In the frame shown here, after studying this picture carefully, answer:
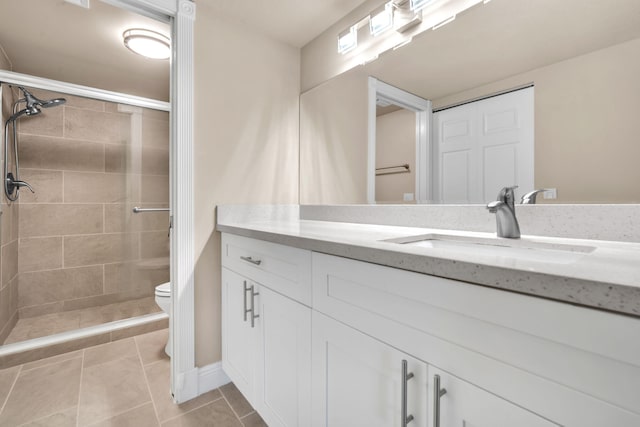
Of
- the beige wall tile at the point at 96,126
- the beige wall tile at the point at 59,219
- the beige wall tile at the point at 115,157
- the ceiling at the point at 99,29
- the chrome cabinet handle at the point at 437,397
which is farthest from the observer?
the beige wall tile at the point at 115,157

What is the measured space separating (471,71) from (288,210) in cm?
124

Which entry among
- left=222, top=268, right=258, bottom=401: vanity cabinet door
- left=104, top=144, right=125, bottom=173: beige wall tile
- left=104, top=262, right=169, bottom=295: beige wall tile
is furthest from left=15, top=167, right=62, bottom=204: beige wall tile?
left=222, top=268, right=258, bottom=401: vanity cabinet door

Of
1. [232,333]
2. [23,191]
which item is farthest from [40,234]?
[232,333]

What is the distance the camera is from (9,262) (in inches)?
84.0

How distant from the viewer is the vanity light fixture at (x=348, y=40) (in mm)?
1614

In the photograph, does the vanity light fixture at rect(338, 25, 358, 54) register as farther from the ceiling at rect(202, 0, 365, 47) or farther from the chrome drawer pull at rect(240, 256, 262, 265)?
the chrome drawer pull at rect(240, 256, 262, 265)

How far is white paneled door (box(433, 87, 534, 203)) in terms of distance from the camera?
1.05m

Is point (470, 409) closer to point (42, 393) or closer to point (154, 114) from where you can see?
point (42, 393)

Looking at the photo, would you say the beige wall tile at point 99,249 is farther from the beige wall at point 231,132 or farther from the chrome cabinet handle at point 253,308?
the chrome cabinet handle at point 253,308

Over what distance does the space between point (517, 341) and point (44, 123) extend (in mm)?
3350

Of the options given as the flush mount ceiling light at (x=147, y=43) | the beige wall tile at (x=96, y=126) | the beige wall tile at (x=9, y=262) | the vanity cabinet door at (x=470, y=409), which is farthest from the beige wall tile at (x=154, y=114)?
the vanity cabinet door at (x=470, y=409)

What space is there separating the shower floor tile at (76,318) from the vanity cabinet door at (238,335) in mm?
1224

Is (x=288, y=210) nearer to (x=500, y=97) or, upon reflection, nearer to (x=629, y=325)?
(x=500, y=97)

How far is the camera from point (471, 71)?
47.3 inches
